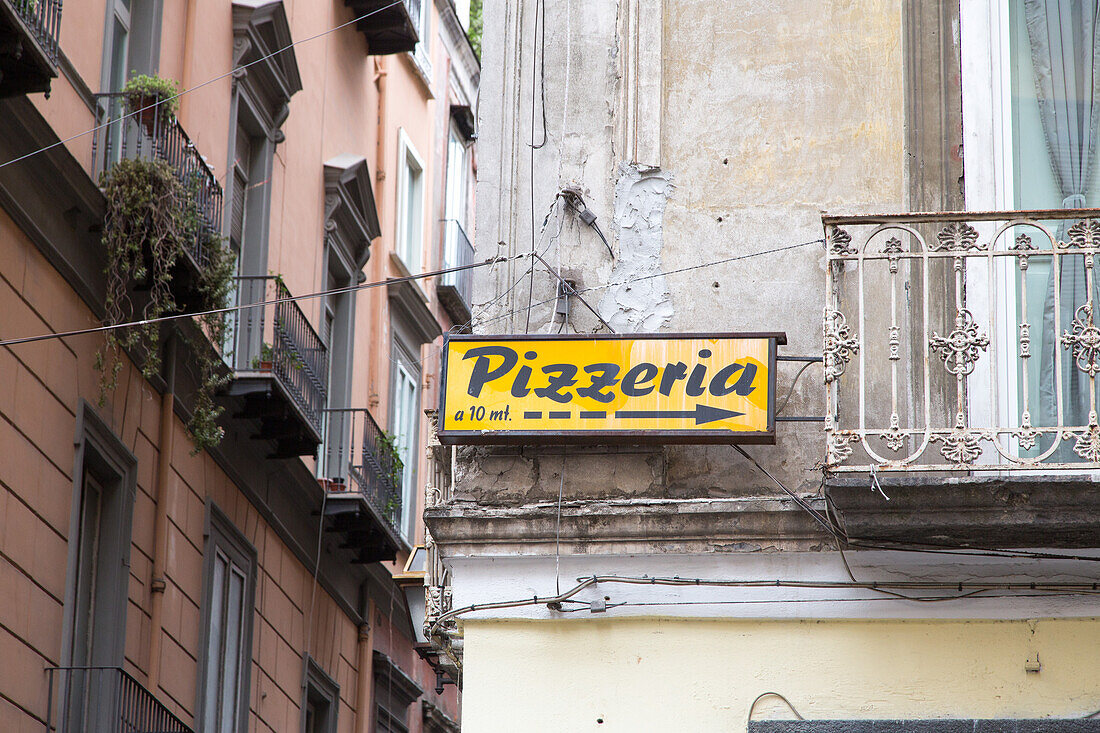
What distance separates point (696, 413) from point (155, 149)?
692 cm

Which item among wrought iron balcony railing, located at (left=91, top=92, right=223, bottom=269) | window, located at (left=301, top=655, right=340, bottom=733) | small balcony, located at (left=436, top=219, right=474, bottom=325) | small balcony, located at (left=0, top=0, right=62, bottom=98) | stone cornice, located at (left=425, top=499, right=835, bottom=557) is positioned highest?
small balcony, located at (left=436, top=219, right=474, bottom=325)

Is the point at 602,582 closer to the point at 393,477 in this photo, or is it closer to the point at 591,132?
the point at 591,132

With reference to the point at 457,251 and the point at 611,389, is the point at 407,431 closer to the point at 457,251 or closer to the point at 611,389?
the point at 457,251

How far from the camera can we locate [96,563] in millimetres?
12531

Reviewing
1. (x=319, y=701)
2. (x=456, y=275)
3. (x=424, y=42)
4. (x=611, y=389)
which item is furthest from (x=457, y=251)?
(x=611, y=389)

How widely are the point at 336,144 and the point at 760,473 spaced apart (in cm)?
1310

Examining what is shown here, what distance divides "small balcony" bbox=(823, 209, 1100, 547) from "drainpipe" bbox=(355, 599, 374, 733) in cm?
1310

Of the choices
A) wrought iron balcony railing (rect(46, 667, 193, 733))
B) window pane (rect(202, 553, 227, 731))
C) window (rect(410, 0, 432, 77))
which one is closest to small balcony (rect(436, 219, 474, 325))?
window (rect(410, 0, 432, 77))

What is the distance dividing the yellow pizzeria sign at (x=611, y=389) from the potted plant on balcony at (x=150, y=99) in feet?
20.1

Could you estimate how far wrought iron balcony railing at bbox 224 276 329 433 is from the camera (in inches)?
597

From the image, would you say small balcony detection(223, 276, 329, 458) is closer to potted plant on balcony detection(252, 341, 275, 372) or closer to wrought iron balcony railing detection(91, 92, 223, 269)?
potted plant on balcony detection(252, 341, 275, 372)

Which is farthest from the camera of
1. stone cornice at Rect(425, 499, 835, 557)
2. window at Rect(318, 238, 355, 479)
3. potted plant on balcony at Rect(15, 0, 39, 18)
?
window at Rect(318, 238, 355, 479)

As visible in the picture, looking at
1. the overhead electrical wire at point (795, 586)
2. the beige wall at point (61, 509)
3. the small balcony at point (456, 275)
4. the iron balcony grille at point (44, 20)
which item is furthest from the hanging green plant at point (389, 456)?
the overhead electrical wire at point (795, 586)

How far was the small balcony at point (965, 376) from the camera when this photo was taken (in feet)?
21.2
